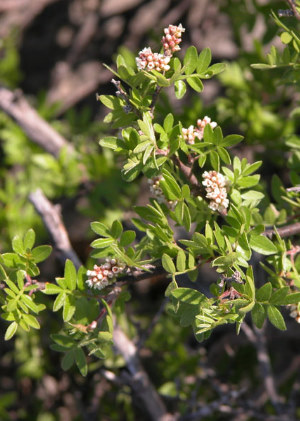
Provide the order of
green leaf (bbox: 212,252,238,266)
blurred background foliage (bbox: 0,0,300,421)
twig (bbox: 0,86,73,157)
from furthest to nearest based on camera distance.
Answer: twig (bbox: 0,86,73,157), blurred background foliage (bbox: 0,0,300,421), green leaf (bbox: 212,252,238,266)

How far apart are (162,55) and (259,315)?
55 centimetres

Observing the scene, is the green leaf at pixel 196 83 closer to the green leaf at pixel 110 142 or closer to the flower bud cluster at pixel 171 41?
the flower bud cluster at pixel 171 41

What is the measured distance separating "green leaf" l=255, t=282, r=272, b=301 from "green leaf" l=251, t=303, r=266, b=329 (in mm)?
17

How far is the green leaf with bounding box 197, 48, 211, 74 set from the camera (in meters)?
1.11

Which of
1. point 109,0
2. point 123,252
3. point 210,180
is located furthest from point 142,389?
point 109,0

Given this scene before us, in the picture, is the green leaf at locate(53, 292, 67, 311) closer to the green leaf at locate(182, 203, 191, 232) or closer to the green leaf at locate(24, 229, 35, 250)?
the green leaf at locate(24, 229, 35, 250)

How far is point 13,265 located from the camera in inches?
45.9

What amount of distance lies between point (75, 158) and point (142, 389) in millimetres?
933

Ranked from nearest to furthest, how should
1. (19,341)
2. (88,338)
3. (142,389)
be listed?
(88,338), (142,389), (19,341)

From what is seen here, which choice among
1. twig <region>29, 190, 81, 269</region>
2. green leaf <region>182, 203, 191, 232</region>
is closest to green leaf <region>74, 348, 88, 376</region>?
green leaf <region>182, 203, 191, 232</region>

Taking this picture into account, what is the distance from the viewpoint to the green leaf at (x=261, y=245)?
1.09 metres

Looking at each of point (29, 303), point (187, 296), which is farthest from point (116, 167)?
point (187, 296)

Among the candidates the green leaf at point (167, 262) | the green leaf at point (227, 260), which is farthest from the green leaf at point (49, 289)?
the green leaf at point (227, 260)

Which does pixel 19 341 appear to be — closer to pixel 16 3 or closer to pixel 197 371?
pixel 197 371
